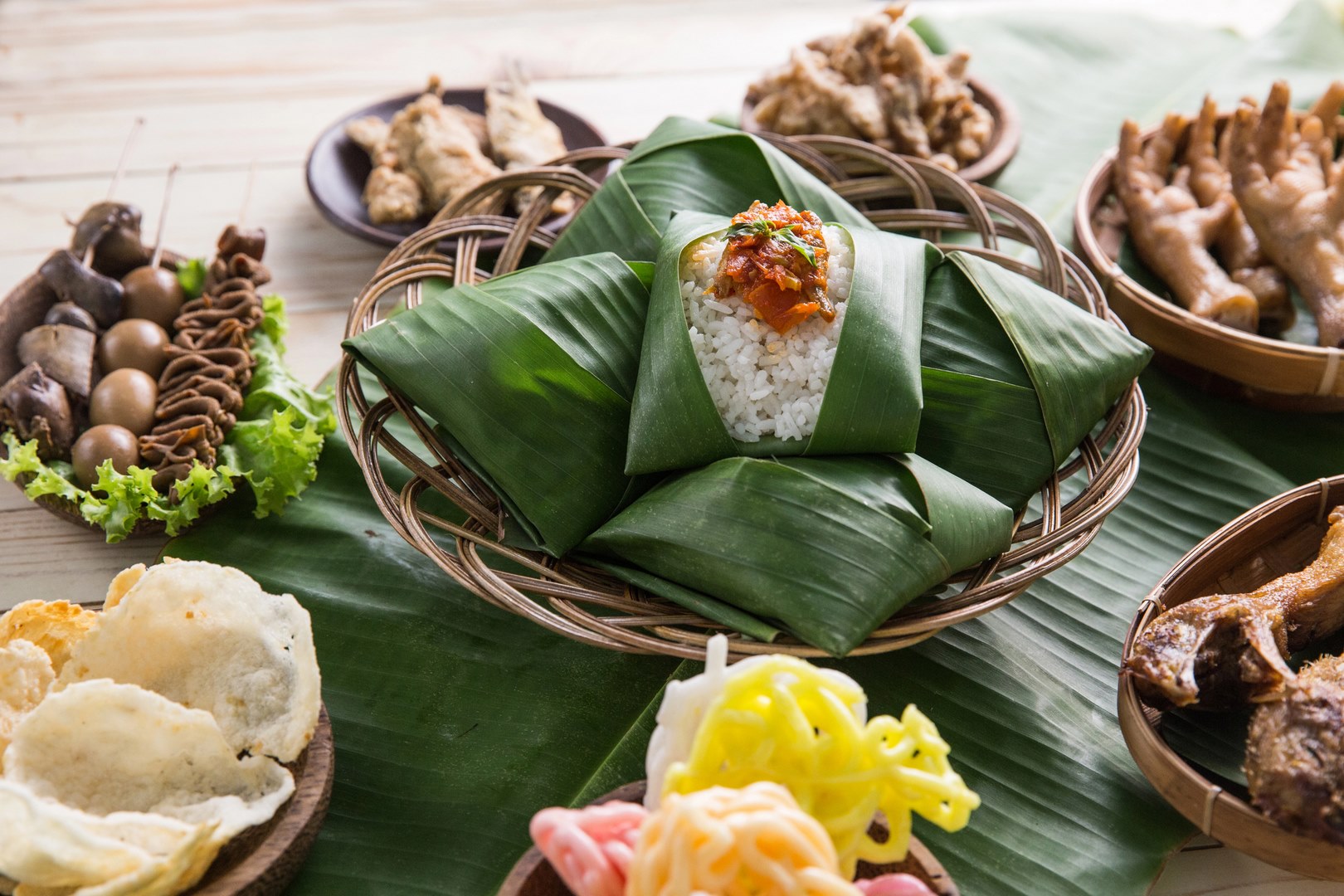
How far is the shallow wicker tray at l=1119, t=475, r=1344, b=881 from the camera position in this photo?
1.71 m

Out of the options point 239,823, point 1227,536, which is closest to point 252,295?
point 239,823

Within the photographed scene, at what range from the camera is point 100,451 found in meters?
2.38

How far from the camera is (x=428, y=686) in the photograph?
2.15 meters

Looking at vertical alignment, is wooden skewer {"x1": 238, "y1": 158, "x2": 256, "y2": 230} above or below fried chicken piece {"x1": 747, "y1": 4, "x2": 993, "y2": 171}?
below

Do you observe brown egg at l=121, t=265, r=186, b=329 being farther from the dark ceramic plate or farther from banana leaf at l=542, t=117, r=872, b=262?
banana leaf at l=542, t=117, r=872, b=262

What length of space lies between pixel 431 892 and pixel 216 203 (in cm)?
257

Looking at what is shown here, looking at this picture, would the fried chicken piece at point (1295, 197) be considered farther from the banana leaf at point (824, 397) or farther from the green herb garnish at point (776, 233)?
the green herb garnish at point (776, 233)

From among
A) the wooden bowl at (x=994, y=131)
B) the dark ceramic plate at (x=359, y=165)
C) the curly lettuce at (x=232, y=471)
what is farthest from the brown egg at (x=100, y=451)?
the wooden bowl at (x=994, y=131)

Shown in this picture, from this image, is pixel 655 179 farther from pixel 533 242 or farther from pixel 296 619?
pixel 296 619

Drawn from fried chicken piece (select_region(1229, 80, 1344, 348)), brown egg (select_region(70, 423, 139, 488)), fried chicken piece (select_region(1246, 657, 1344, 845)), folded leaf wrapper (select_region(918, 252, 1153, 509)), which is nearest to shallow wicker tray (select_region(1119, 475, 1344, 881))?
fried chicken piece (select_region(1246, 657, 1344, 845))

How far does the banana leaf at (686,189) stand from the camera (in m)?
2.59

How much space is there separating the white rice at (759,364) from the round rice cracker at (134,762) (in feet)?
3.54

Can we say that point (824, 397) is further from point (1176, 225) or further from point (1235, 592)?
point (1176, 225)

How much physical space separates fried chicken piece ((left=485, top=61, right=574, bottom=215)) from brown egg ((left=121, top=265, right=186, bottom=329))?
1013 millimetres
